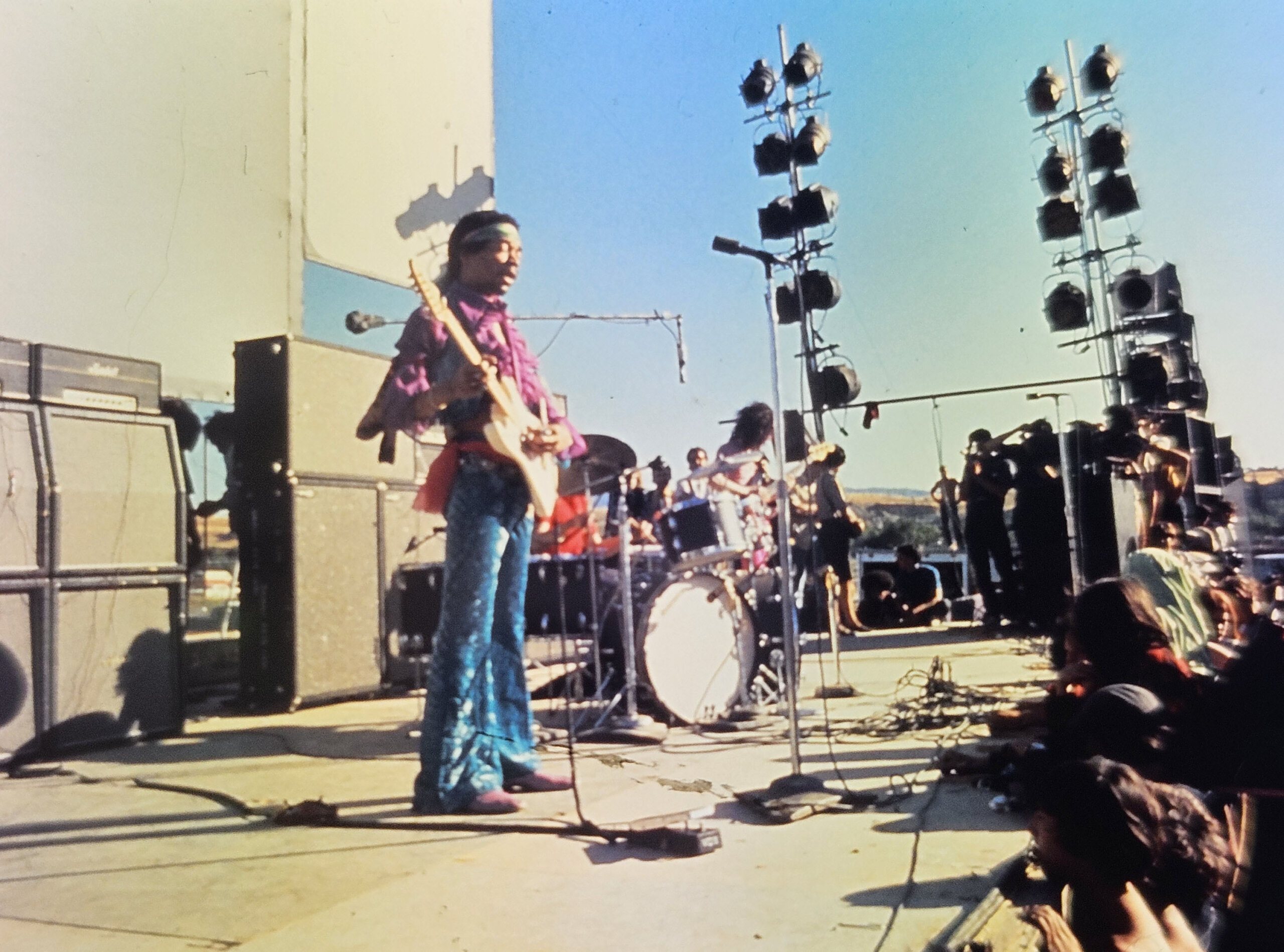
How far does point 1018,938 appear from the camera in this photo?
2211 mm

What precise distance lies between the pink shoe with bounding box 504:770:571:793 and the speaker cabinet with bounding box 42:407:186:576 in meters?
2.51

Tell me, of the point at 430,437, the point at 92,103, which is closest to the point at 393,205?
the point at 92,103

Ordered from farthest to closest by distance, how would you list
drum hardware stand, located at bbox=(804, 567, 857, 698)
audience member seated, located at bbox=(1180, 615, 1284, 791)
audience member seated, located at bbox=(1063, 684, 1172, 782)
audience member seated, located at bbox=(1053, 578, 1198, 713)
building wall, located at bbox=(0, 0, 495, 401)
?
drum hardware stand, located at bbox=(804, 567, 857, 698) → audience member seated, located at bbox=(1053, 578, 1198, 713) → building wall, located at bbox=(0, 0, 495, 401) → audience member seated, located at bbox=(1063, 684, 1172, 782) → audience member seated, located at bbox=(1180, 615, 1284, 791)

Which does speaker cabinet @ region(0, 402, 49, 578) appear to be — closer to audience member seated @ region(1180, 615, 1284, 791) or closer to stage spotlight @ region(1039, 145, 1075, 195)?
audience member seated @ region(1180, 615, 1284, 791)

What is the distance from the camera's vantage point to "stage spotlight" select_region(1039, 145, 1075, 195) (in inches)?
417

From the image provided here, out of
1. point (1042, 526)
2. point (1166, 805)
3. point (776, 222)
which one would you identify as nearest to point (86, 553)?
point (776, 222)

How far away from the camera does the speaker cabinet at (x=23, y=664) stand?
437 centimetres

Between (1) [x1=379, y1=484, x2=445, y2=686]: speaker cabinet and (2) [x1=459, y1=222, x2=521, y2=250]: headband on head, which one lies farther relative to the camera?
(1) [x1=379, y1=484, x2=445, y2=686]: speaker cabinet

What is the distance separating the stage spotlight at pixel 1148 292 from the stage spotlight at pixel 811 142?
558cm

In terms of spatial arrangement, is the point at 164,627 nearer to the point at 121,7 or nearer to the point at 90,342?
the point at 90,342

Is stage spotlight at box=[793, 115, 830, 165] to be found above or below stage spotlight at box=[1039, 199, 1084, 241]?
below

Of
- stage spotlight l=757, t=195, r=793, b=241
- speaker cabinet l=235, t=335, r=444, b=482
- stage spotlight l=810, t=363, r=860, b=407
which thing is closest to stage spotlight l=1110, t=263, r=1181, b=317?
stage spotlight l=810, t=363, r=860, b=407

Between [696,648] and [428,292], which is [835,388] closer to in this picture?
[696,648]

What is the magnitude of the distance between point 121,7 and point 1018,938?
10.4 feet
